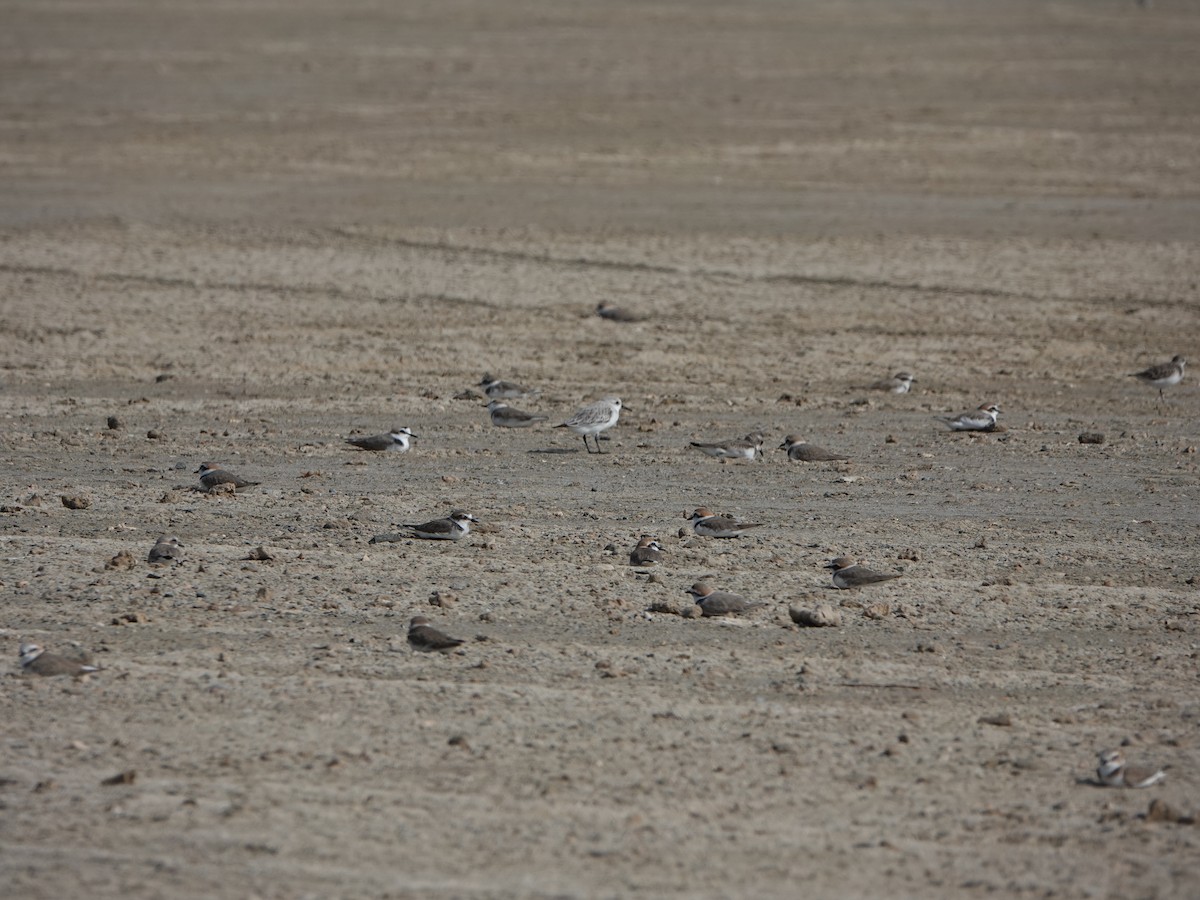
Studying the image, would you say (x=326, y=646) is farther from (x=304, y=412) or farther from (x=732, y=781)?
(x=304, y=412)

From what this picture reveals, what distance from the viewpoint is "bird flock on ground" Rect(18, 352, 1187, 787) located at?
7.75 metres

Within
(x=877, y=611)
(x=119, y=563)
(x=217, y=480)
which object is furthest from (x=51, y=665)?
(x=877, y=611)

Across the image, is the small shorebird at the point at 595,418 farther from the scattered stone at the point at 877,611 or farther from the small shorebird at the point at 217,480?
the scattered stone at the point at 877,611

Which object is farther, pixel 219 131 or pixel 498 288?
pixel 219 131

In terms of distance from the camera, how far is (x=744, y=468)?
11891 mm

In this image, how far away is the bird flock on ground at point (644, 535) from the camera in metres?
7.75

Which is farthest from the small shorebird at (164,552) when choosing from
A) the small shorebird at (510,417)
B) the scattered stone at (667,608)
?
the small shorebird at (510,417)

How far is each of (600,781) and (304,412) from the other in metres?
7.47

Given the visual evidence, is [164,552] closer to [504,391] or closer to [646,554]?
[646,554]

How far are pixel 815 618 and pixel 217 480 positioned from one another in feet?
15.1

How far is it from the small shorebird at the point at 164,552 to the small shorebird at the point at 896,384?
22.6ft

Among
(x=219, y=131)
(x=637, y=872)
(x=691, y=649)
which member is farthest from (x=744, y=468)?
(x=219, y=131)

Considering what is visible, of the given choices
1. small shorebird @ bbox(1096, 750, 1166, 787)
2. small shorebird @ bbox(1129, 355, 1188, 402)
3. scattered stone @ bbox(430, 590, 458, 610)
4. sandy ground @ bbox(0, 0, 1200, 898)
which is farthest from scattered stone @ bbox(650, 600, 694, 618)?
small shorebird @ bbox(1129, 355, 1188, 402)

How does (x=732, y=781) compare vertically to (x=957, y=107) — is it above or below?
below
